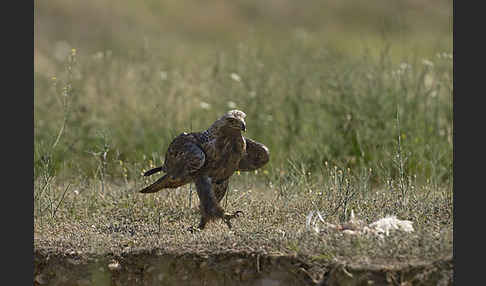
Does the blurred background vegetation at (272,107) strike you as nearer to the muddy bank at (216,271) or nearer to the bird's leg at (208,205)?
the bird's leg at (208,205)

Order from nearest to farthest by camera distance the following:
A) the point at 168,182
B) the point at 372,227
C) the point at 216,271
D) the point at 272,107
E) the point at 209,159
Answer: the point at 216,271 → the point at 372,227 → the point at 209,159 → the point at 168,182 → the point at 272,107

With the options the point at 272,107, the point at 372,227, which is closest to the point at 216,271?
the point at 372,227

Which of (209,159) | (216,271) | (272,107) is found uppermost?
(272,107)

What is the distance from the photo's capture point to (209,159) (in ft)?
16.9

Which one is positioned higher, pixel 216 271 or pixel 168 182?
pixel 168 182

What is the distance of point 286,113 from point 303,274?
4.37 meters

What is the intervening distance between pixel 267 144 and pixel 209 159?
3.24 meters

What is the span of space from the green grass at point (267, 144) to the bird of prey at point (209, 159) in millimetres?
197

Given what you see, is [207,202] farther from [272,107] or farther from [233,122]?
[272,107]

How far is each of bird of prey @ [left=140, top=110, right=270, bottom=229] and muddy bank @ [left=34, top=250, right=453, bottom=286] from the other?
56 centimetres

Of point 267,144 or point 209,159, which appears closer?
point 209,159

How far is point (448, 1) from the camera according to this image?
66.1 ft

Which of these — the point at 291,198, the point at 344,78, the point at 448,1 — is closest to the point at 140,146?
the point at 344,78

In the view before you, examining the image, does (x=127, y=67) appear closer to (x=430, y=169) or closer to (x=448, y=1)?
(x=430, y=169)
